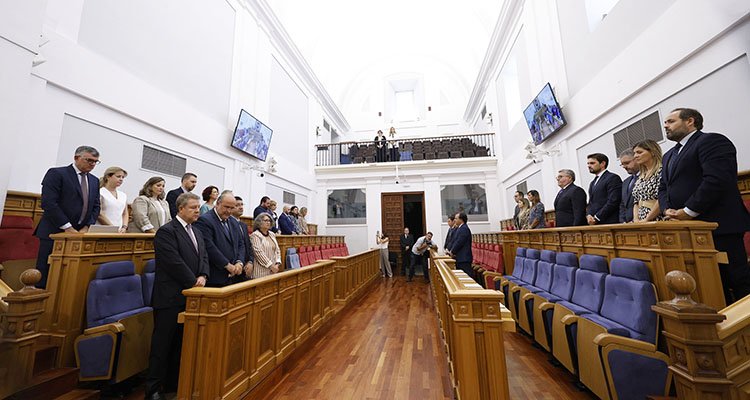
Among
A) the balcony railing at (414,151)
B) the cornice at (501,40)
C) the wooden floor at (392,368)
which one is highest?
the cornice at (501,40)

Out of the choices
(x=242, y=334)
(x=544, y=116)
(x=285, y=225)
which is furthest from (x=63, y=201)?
(x=544, y=116)

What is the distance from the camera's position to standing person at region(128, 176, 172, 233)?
2600 millimetres

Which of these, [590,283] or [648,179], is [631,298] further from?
[648,179]

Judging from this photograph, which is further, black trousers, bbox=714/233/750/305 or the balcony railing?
the balcony railing

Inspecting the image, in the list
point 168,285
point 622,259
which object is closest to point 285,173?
point 168,285

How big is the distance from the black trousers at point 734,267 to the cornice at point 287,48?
7.51 meters

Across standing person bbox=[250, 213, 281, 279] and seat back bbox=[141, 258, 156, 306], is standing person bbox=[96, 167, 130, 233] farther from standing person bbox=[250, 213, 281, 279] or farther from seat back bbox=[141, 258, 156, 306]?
standing person bbox=[250, 213, 281, 279]

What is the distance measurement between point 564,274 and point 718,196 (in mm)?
1094

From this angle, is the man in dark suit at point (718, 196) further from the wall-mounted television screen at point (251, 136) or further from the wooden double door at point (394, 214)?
the wooden double door at point (394, 214)

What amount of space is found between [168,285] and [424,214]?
26.2 ft

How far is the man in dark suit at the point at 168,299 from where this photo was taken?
5.41 feet

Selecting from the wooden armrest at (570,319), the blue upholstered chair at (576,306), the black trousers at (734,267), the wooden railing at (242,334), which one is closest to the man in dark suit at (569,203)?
the blue upholstered chair at (576,306)

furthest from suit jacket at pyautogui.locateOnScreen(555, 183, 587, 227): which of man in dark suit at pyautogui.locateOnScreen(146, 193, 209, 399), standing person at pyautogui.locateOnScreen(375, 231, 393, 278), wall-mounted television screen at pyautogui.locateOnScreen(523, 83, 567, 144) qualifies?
standing person at pyautogui.locateOnScreen(375, 231, 393, 278)

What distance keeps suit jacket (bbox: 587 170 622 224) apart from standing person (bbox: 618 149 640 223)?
104 millimetres
